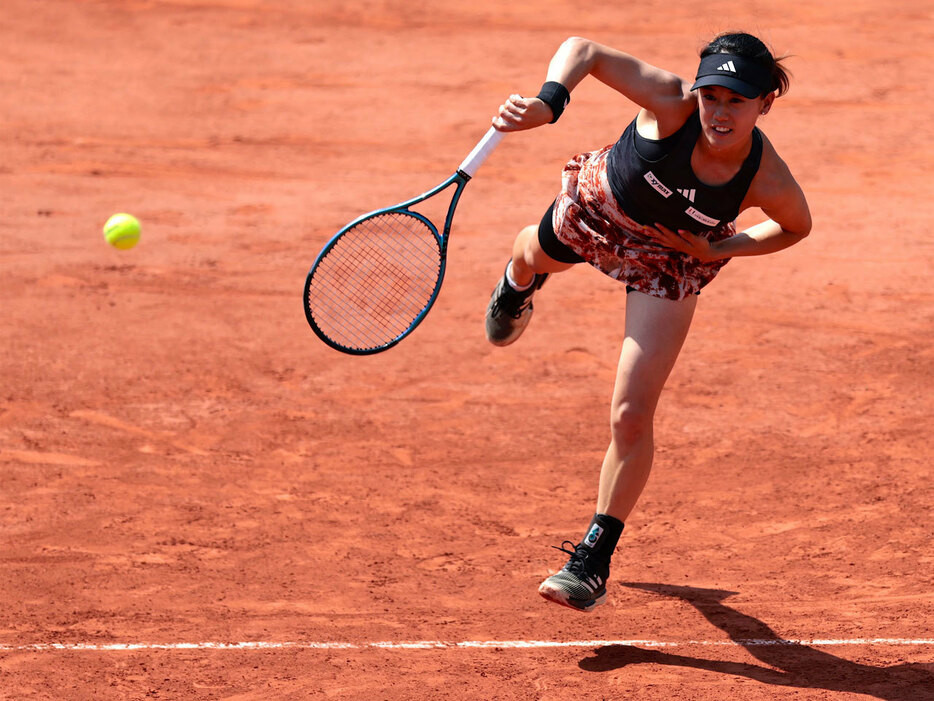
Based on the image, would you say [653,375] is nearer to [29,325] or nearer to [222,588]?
[222,588]

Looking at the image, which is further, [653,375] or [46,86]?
[46,86]

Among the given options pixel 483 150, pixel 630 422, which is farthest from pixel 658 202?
pixel 630 422

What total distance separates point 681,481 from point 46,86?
9.05 meters

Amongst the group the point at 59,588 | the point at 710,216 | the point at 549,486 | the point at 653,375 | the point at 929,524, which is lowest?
the point at 59,588

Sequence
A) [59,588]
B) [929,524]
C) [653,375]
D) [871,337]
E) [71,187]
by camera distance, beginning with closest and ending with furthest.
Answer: [653,375], [59,588], [929,524], [871,337], [71,187]

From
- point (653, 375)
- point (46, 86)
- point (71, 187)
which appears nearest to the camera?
point (653, 375)

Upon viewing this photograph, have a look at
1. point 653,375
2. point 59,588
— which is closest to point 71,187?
point 59,588

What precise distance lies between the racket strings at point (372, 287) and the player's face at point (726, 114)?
9.67 ft

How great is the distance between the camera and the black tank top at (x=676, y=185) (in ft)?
15.8

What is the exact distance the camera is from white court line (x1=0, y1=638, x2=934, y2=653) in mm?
5051

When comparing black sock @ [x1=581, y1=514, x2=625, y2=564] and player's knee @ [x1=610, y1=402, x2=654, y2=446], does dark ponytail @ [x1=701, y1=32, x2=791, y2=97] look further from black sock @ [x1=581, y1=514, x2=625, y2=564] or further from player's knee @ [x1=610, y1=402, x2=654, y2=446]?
black sock @ [x1=581, y1=514, x2=625, y2=564]

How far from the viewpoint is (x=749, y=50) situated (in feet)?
15.2

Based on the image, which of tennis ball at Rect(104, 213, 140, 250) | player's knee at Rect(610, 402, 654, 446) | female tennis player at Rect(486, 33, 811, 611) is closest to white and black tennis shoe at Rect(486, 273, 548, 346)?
female tennis player at Rect(486, 33, 811, 611)

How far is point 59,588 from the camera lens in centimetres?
556
